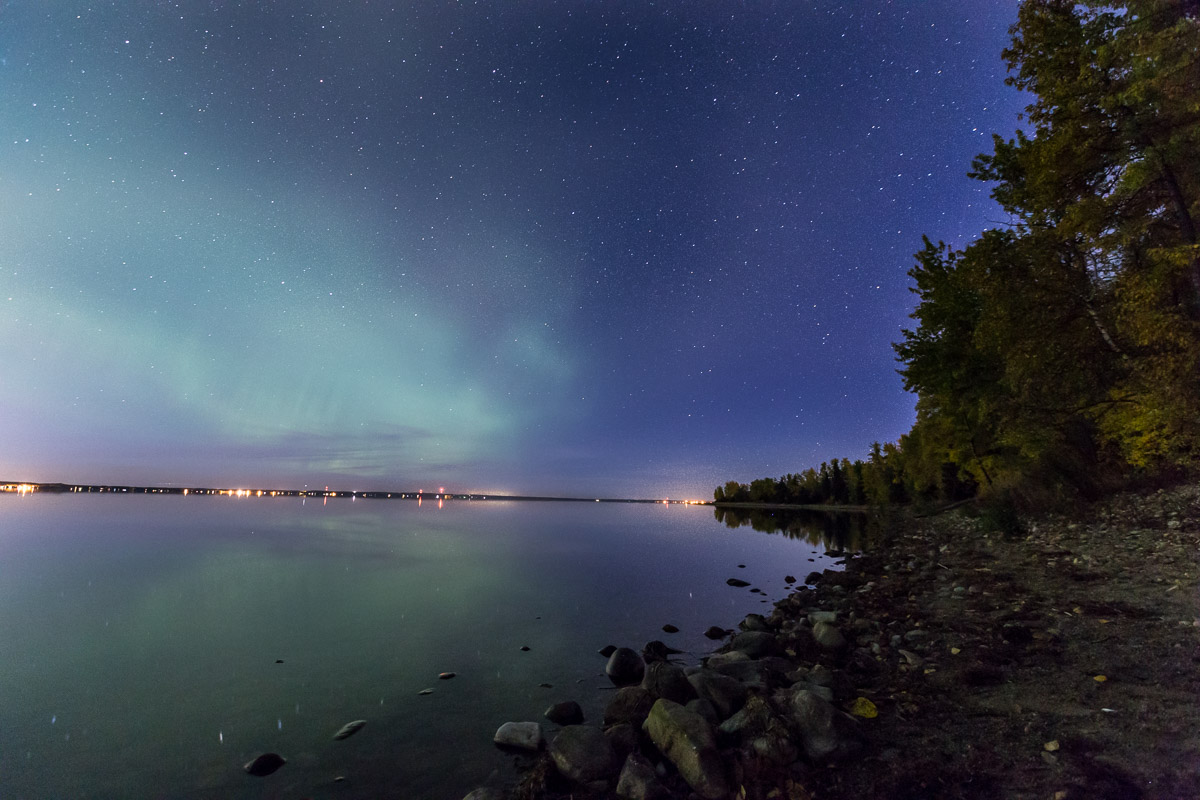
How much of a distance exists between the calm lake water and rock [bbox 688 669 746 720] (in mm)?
2382

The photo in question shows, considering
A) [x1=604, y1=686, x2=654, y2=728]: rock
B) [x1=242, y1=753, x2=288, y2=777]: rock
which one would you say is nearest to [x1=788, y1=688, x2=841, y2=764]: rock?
[x1=604, y1=686, x2=654, y2=728]: rock

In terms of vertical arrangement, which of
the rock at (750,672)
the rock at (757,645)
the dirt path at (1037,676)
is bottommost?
the rock at (757,645)

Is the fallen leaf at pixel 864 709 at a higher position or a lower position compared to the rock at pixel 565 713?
higher

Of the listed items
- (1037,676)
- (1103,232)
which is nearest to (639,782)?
(1037,676)

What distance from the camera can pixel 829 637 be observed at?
11.3m

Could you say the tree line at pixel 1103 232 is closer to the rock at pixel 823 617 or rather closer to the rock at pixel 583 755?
the rock at pixel 823 617

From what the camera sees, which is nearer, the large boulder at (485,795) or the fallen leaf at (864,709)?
the large boulder at (485,795)

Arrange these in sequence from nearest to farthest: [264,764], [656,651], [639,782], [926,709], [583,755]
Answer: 1. [639,782]
2. [583,755]
3. [926,709]
4. [264,764]
5. [656,651]

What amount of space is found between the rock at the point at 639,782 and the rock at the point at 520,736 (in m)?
2.35

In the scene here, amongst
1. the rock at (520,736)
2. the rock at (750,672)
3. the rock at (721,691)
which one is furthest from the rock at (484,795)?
the rock at (750,672)

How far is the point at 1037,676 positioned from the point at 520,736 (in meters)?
8.42

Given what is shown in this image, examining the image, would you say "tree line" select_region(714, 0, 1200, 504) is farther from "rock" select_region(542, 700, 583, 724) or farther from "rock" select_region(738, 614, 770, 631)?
"rock" select_region(542, 700, 583, 724)

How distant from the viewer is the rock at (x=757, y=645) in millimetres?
11570

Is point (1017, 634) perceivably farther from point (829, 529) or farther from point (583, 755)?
point (829, 529)
